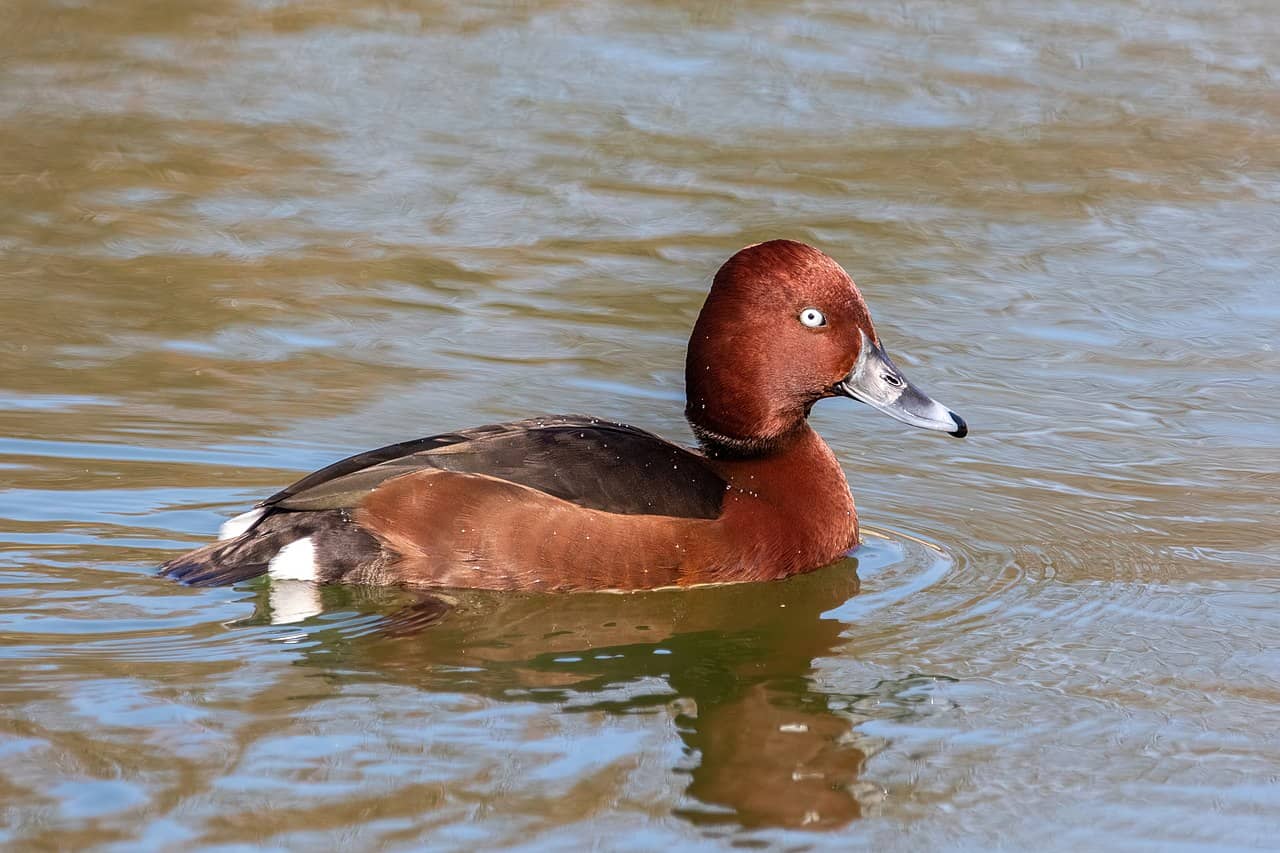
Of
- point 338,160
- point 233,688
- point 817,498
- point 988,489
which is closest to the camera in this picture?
point 233,688

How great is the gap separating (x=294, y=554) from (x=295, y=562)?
26 millimetres

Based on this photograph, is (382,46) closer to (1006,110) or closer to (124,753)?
(1006,110)

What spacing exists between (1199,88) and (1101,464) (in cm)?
458

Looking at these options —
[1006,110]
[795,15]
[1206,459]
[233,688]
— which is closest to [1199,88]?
[1006,110]

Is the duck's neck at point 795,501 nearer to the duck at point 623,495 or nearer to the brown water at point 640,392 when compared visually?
→ the duck at point 623,495

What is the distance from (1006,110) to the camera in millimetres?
10727

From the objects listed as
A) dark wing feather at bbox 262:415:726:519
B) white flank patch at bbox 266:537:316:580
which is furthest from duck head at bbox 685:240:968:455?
white flank patch at bbox 266:537:316:580

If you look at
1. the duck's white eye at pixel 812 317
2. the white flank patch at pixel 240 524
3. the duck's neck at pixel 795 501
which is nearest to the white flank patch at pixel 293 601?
the white flank patch at pixel 240 524

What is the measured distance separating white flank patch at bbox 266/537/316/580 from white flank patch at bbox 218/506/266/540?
7.9 inches

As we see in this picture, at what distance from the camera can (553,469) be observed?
5.82 meters

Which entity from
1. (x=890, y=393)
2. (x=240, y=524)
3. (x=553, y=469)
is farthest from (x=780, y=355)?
(x=240, y=524)

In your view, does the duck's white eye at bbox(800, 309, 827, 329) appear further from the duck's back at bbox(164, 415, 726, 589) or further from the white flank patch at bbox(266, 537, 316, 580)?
the white flank patch at bbox(266, 537, 316, 580)

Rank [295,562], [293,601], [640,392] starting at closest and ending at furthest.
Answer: [293,601]
[295,562]
[640,392]

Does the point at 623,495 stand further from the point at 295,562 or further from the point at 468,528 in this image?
the point at 295,562
